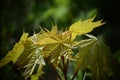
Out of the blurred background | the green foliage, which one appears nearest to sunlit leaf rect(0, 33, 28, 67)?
the green foliage

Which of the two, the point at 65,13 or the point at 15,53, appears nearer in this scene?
the point at 15,53

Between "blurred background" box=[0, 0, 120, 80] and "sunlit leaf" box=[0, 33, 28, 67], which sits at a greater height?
"blurred background" box=[0, 0, 120, 80]

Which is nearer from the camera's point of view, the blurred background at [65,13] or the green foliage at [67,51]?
the green foliage at [67,51]

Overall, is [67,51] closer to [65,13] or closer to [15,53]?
[15,53]

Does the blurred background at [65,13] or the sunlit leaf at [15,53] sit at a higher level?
the blurred background at [65,13]

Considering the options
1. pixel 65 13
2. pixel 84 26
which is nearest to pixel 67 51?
pixel 84 26

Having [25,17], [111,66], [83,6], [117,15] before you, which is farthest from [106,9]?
[111,66]

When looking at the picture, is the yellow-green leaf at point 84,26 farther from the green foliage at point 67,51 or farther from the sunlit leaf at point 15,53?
the sunlit leaf at point 15,53

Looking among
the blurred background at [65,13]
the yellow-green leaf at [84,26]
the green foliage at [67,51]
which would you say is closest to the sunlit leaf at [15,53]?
the green foliage at [67,51]

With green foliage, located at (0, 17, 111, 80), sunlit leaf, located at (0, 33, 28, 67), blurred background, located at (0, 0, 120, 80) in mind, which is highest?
blurred background, located at (0, 0, 120, 80)

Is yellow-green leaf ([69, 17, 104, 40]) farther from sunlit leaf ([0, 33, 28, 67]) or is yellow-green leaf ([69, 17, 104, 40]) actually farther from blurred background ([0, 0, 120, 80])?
blurred background ([0, 0, 120, 80])

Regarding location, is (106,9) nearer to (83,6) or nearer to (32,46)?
(83,6)
